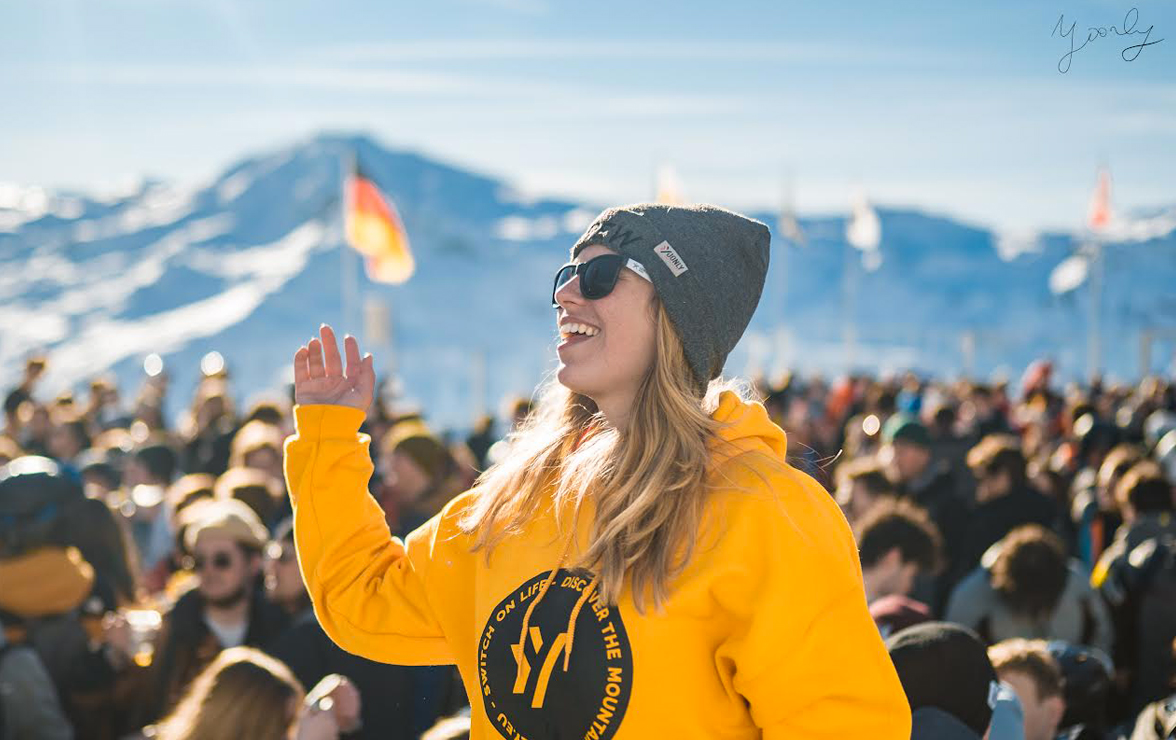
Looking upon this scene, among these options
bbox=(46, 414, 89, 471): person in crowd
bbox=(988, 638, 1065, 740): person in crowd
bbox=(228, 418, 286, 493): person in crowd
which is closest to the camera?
bbox=(988, 638, 1065, 740): person in crowd

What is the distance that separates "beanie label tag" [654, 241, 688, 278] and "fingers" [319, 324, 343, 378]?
662 mm

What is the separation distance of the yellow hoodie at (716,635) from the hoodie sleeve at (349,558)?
141mm

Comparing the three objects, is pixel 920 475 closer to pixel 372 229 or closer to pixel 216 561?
pixel 216 561

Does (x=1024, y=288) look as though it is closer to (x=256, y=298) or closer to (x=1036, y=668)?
(x=256, y=298)

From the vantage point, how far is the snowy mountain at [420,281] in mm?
51375

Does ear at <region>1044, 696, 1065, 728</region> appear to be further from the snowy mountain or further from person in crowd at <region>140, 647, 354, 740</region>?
the snowy mountain

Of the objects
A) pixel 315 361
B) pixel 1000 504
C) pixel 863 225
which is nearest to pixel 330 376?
pixel 315 361

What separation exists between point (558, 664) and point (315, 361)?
2.55 ft

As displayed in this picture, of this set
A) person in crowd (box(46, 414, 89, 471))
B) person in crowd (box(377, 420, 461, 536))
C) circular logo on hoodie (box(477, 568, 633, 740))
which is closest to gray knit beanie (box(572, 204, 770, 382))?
circular logo on hoodie (box(477, 568, 633, 740))

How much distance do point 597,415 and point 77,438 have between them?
702 centimetres

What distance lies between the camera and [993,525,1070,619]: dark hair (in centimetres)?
405

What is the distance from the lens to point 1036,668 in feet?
9.96

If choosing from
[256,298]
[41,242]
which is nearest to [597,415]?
[256,298]

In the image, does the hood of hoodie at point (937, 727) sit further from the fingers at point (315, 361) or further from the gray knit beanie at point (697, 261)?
the fingers at point (315, 361)
